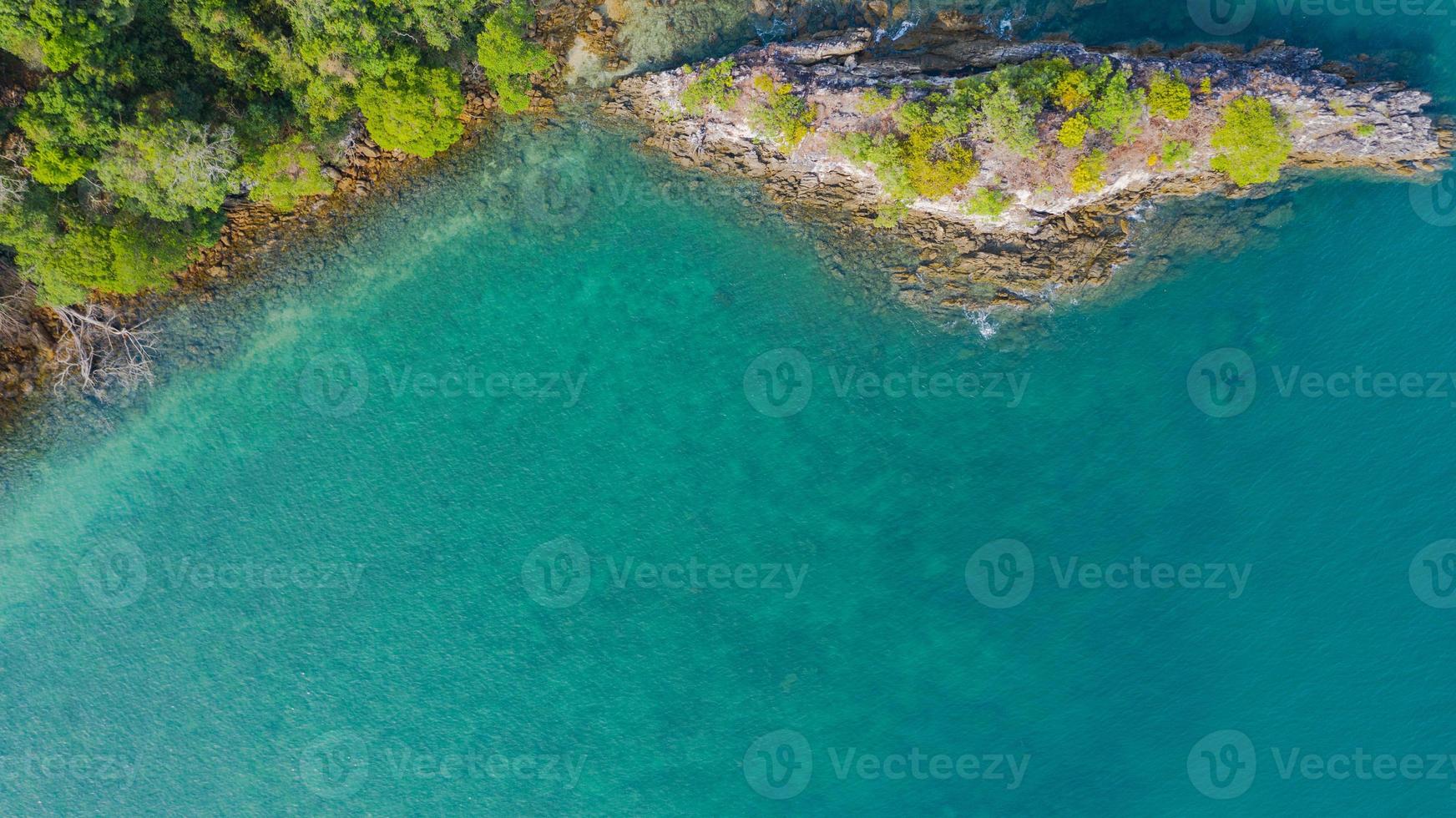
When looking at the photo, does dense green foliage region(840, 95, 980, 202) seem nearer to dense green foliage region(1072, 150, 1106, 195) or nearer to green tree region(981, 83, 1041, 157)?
green tree region(981, 83, 1041, 157)

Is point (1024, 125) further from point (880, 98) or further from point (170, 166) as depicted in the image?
point (170, 166)

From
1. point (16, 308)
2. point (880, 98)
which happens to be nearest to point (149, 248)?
point (16, 308)

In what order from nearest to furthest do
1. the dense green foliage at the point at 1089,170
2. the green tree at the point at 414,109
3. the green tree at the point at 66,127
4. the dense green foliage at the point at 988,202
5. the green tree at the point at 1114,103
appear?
the green tree at the point at 66,127 < the green tree at the point at 414,109 < the green tree at the point at 1114,103 < the dense green foliage at the point at 1089,170 < the dense green foliage at the point at 988,202

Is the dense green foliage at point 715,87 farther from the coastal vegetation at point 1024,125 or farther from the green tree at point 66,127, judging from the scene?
the green tree at point 66,127

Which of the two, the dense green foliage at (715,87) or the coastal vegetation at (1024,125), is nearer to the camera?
the coastal vegetation at (1024,125)

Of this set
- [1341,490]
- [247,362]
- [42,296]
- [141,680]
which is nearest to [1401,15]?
[1341,490]

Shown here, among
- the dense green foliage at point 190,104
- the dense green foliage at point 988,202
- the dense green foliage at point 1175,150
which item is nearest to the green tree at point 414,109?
the dense green foliage at point 190,104
